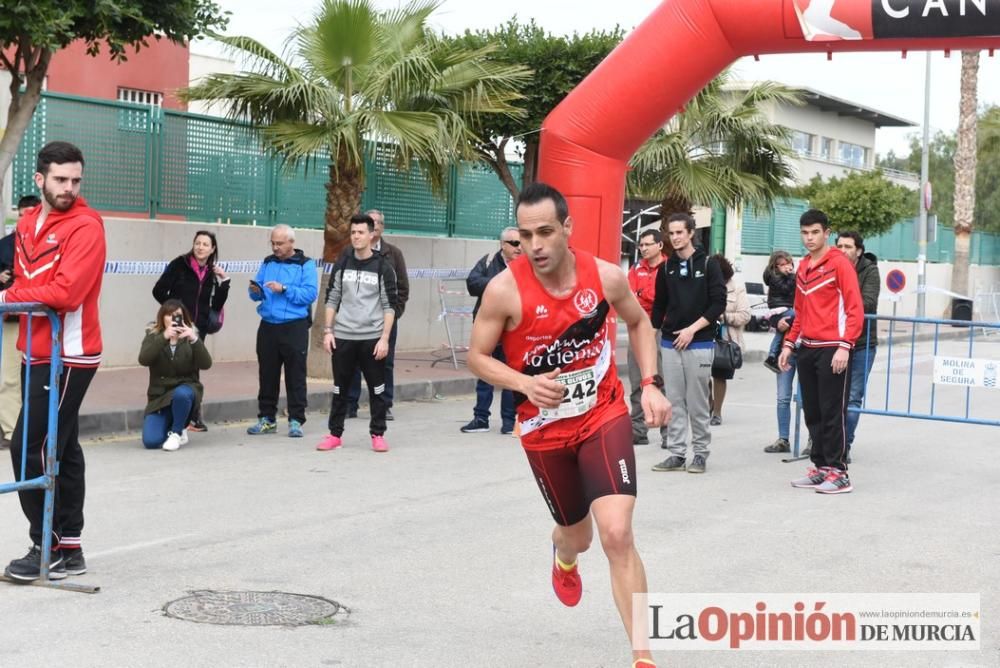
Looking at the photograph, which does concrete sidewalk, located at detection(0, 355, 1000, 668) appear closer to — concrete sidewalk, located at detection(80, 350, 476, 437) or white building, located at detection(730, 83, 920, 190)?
concrete sidewalk, located at detection(80, 350, 476, 437)

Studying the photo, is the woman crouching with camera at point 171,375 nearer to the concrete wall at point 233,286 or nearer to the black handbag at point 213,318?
the black handbag at point 213,318

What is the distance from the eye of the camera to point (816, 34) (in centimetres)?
1134

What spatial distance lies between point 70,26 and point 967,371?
814 cm

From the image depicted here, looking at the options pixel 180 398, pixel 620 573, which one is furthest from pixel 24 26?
pixel 620 573

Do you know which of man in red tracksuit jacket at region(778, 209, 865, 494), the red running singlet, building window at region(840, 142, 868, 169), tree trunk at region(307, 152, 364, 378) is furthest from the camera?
building window at region(840, 142, 868, 169)

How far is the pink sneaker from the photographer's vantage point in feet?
35.7

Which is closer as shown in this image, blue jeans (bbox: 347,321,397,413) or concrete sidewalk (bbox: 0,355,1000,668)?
concrete sidewalk (bbox: 0,355,1000,668)

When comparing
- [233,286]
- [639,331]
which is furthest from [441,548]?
[233,286]

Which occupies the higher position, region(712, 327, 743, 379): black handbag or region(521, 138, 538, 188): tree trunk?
region(521, 138, 538, 188): tree trunk

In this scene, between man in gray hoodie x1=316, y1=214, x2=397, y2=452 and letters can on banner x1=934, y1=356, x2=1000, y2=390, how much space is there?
182 inches

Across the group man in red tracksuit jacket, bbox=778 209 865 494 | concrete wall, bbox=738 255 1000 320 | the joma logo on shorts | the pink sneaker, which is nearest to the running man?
the joma logo on shorts

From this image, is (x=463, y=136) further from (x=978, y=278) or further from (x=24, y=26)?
(x=978, y=278)

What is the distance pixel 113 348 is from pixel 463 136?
465 centimetres

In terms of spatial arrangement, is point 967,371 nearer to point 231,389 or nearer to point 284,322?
point 284,322
